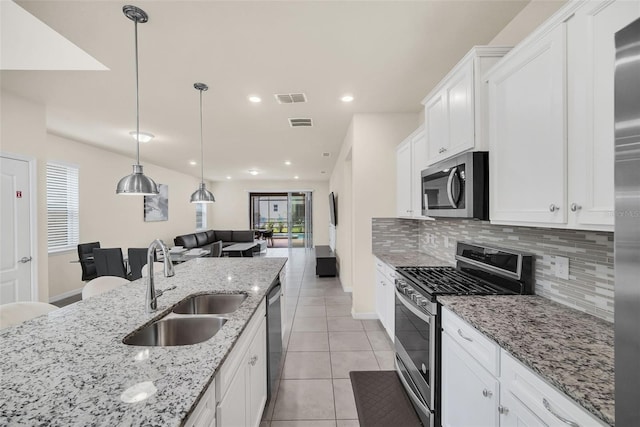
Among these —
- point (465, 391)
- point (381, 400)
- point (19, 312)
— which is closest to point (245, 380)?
point (465, 391)

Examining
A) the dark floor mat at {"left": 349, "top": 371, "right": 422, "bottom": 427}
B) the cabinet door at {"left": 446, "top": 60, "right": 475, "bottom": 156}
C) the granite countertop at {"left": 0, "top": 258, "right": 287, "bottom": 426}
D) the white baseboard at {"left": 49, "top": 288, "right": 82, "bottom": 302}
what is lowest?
the dark floor mat at {"left": 349, "top": 371, "right": 422, "bottom": 427}

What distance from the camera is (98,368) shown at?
0.95m

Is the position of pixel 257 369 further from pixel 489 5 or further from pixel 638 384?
pixel 489 5

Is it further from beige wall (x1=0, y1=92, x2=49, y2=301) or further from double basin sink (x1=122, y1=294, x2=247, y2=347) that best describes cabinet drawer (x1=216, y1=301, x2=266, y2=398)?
beige wall (x1=0, y1=92, x2=49, y2=301)

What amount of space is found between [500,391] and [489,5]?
2.18 m

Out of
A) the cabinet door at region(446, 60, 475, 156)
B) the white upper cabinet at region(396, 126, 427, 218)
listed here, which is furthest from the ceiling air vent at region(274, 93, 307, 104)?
the cabinet door at region(446, 60, 475, 156)

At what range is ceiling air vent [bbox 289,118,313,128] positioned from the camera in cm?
379

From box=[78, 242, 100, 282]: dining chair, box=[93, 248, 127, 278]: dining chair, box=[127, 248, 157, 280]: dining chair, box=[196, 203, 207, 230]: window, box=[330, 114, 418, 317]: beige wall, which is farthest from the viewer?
box=[196, 203, 207, 230]: window

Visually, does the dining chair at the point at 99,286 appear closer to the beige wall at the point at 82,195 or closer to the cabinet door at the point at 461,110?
the beige wall at the point at 82,195

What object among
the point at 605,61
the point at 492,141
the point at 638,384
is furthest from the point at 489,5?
the point at 638,384

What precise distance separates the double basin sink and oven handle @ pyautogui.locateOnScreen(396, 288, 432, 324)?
120cm

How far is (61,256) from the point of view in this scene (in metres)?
4.68

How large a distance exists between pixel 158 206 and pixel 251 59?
250 inches

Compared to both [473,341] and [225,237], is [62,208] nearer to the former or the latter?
[225,237]
